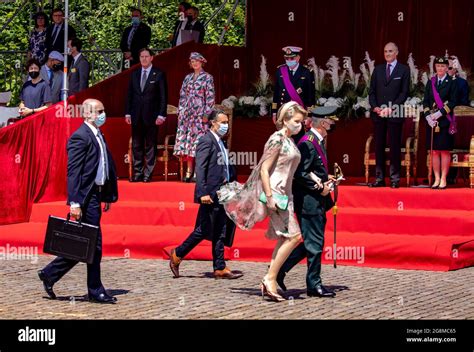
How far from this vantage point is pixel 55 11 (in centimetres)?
2172

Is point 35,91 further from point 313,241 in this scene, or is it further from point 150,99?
point 313,241

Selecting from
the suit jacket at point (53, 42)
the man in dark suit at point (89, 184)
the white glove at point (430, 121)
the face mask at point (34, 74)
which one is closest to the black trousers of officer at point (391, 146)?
the white glove at point (430, 121)

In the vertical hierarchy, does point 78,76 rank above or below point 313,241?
above

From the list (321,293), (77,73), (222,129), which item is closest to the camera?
(321,293)

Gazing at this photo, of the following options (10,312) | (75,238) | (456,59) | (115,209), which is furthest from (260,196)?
(456,59)

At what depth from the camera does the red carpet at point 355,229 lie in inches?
570

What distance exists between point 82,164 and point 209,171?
2.19 metres

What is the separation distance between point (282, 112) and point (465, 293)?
2564 millimetres

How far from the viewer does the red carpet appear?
1447cm

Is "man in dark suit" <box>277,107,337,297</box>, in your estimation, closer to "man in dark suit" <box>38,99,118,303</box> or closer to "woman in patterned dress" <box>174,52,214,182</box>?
"man in dark suit" <box>38,99,118,303</box>

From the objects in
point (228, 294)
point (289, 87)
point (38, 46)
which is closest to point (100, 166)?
point (228, 294)

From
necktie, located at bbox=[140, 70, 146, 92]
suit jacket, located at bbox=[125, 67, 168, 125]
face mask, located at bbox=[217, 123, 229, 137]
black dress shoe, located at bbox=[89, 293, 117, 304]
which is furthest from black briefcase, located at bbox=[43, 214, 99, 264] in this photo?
necktie, located at bbox=[140, 70, 146, 92]

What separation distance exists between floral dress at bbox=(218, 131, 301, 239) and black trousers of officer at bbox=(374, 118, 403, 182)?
5287 mm

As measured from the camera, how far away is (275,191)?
1180cm
